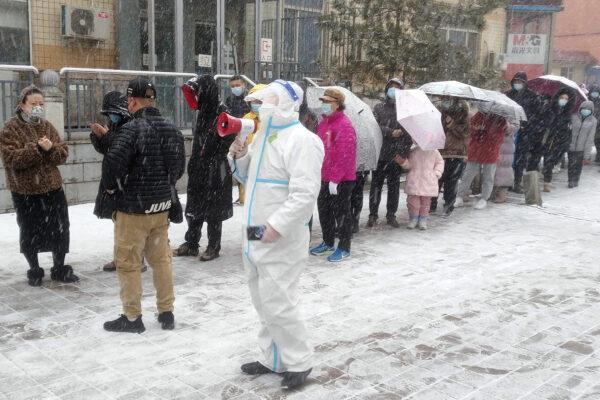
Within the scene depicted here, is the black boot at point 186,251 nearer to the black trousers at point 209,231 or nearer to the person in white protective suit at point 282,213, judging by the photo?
the black trousers at point 209,231

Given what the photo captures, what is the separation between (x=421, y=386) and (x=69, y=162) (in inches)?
260

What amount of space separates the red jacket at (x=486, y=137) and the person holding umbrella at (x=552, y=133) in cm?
205

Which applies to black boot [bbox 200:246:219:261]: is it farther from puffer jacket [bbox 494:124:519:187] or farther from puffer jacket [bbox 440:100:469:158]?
puffer jacket [bbox 494:124:519:187]

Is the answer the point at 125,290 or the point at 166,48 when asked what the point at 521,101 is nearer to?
the point at 166,48

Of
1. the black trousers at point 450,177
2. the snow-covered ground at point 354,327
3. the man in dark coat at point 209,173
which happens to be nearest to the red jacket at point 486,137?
the black trousers at point 450,177

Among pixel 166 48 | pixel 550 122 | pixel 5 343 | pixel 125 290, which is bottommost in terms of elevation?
pixel 5 343

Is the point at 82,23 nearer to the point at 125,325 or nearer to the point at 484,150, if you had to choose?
the point at 484,150

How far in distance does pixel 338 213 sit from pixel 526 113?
575 centimetres

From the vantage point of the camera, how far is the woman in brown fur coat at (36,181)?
557 cm

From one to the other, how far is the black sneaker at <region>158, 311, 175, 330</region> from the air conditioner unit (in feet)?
26.7

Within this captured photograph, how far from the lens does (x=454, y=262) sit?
7.12 m

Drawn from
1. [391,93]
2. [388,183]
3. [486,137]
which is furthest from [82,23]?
[486,137]

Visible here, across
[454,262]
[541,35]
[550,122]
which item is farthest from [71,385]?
[541,35]

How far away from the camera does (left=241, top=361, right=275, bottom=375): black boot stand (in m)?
4.16
